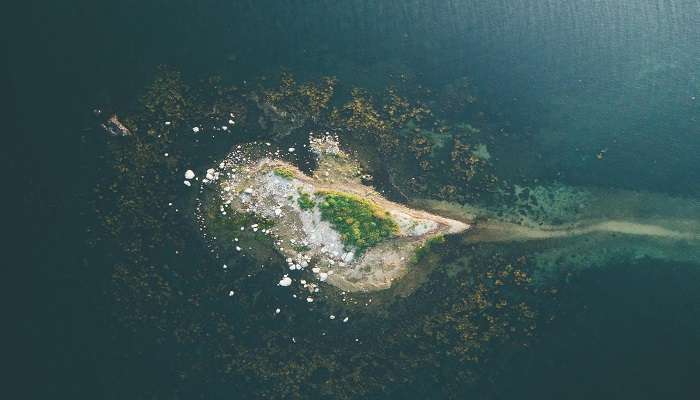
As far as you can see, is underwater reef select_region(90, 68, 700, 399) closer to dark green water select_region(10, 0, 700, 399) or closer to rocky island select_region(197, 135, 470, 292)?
rocky island select_region(197, 135, 470, 292)

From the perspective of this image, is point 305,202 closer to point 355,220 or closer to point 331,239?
point 331,239

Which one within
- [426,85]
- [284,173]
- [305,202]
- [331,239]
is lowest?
[331,239]

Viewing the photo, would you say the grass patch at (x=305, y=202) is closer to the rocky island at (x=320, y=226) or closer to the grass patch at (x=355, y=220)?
the rocky island at (x=320, y=226)

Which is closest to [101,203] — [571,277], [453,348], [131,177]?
[131,177]

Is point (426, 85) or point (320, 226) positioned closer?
point (320, 226)

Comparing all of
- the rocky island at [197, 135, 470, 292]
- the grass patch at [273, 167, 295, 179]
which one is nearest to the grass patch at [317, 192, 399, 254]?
the rocky island at [197, 135, 470, 292]

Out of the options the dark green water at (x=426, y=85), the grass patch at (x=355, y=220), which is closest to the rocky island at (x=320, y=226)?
the grass patch at (x=355, y=220)

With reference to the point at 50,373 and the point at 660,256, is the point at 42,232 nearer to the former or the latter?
the point at 50,373

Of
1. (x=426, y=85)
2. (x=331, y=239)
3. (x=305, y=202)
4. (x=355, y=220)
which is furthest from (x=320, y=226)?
(x=426, y=85)
